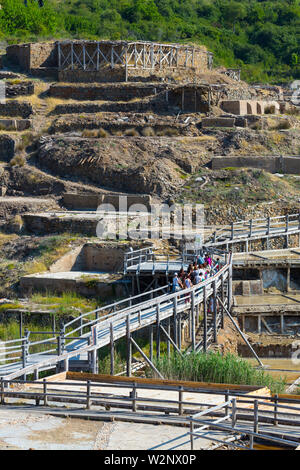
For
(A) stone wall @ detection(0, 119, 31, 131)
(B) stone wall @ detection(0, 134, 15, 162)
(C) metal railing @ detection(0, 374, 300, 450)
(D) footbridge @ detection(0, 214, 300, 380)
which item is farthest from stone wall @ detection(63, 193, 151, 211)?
(C) metal railing @ detection(0, 374, 300, 450)

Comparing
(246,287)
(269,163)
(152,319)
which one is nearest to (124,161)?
(269,163)

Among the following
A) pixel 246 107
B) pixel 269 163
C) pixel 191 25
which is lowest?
pixel 269 163

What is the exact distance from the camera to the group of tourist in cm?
2305

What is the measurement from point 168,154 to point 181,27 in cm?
3308

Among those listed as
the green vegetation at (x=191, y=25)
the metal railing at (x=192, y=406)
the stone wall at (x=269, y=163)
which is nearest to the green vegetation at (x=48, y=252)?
the stone wall at (x=269, y=163)

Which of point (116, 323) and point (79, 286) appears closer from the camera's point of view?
point (116, 323)

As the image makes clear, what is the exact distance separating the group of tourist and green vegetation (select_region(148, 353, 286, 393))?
4.30 metres

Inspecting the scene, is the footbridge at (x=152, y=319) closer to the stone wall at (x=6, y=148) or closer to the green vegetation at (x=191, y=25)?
the stone wall at (x=6, y=148)

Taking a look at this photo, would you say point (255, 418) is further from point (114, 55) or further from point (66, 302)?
point (114, 55)

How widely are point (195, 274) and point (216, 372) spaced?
6084mm

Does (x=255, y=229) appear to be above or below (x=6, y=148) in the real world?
below

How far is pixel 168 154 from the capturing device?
3784 cm

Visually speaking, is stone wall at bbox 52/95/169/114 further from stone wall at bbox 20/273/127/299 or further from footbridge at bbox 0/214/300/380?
stone wall at bbox 20/273/127/299

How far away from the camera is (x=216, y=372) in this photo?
58.4ft
